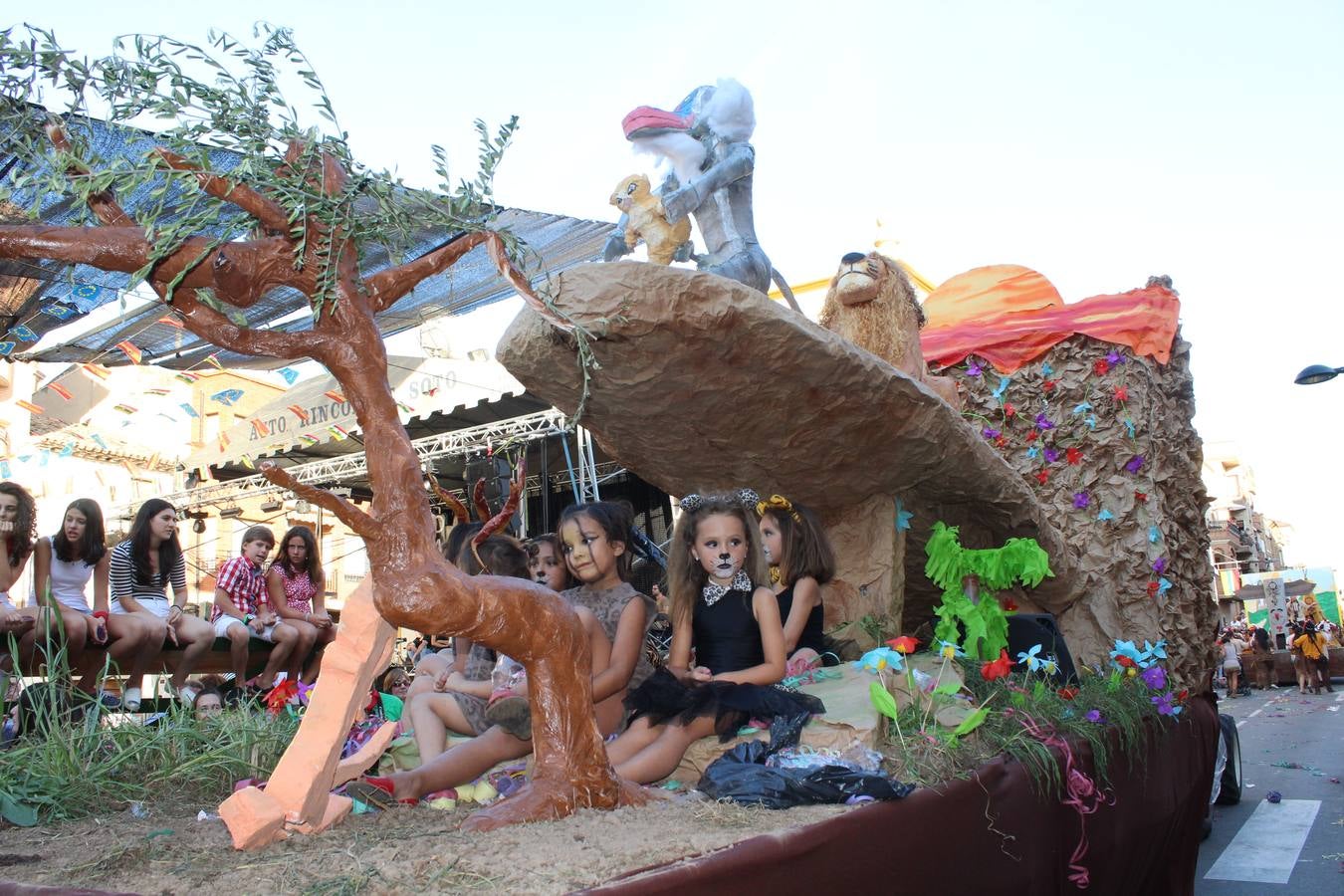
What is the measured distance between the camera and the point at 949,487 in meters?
4.34

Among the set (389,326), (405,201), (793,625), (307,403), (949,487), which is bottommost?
(793,625)

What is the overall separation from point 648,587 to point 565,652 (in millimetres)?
3095

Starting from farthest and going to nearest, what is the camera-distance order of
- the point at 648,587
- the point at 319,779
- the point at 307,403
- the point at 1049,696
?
the point at 307,403, the point at 648,587, the point at 1049,696, the point at 319,779

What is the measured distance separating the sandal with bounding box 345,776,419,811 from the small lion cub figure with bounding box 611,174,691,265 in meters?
3.00

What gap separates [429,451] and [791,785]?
9866mm

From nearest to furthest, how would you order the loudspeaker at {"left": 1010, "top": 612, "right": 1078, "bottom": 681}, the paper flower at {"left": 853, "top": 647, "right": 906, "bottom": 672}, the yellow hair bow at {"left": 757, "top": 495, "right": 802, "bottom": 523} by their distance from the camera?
the paper flower at {"left": 853, "top": 647, "right": 906, "bottom": 672} → the yellow hair bow at {"left": 757, "top": 495, "right": 802, "bottom": 523} → the loudspeaker at {"left": 1010, "top": 612, "right": 1078, "bottom": 681}

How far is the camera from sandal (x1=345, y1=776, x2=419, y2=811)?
2.56m

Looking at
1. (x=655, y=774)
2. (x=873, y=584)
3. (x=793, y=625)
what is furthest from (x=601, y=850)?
(x=873, y=584)

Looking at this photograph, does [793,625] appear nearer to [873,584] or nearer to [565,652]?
[873,584]

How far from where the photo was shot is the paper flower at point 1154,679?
4.28 meters

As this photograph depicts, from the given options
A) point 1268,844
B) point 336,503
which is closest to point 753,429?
point 336,503

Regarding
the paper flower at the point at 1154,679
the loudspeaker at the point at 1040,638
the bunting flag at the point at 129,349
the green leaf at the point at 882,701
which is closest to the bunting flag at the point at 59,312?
the bunting flag at the point at 129,349

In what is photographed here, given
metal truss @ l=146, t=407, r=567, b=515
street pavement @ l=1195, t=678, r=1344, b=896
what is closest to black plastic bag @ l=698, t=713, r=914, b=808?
street pavement @ l=1195, t=678, r=1344, b=896

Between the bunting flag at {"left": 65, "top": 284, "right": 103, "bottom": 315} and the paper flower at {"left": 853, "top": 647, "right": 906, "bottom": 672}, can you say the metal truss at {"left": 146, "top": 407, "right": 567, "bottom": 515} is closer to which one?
the bunting flag at {"left": 65, "top": 284, "right": 103, "bottom": 315}
